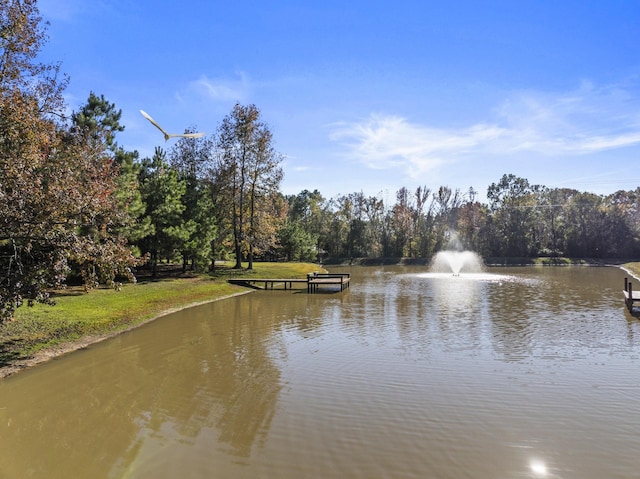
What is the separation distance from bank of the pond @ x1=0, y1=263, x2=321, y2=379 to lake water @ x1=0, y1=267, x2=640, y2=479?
863 millimetres

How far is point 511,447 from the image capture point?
21.1 ft

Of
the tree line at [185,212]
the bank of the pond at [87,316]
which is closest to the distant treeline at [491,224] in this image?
the tree line at [185,212]

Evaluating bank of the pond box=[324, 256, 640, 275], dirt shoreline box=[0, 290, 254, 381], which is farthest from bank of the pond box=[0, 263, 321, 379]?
bank of the pond box=[324, 256, 640, 275]

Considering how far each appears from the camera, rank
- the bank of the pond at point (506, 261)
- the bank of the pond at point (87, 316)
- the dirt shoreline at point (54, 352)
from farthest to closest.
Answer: the bank of the pond at point (506, 261)
the bank of the pond at point (87, 316)
the dirt shoreline at point (54, 352)

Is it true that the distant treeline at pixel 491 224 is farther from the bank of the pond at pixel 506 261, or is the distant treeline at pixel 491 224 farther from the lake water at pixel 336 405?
the lake water at pixel 336 405

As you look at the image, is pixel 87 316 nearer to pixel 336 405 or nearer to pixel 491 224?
pixel 336 405

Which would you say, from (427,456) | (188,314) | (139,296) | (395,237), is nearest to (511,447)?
(427,456)

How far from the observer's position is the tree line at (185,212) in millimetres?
10930

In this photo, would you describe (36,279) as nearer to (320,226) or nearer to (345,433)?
(345,433)

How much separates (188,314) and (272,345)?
316 inches

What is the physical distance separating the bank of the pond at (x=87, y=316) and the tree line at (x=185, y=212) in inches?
50.1

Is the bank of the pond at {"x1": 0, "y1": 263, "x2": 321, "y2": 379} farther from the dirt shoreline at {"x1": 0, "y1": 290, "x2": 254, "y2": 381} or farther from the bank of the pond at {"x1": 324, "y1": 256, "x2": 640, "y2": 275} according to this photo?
the bank of the pond at {"x1": 324, "y1": 256, "x2": 640, "y2": 275}

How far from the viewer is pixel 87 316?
1634 cm

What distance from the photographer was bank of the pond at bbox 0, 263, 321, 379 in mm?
12250
